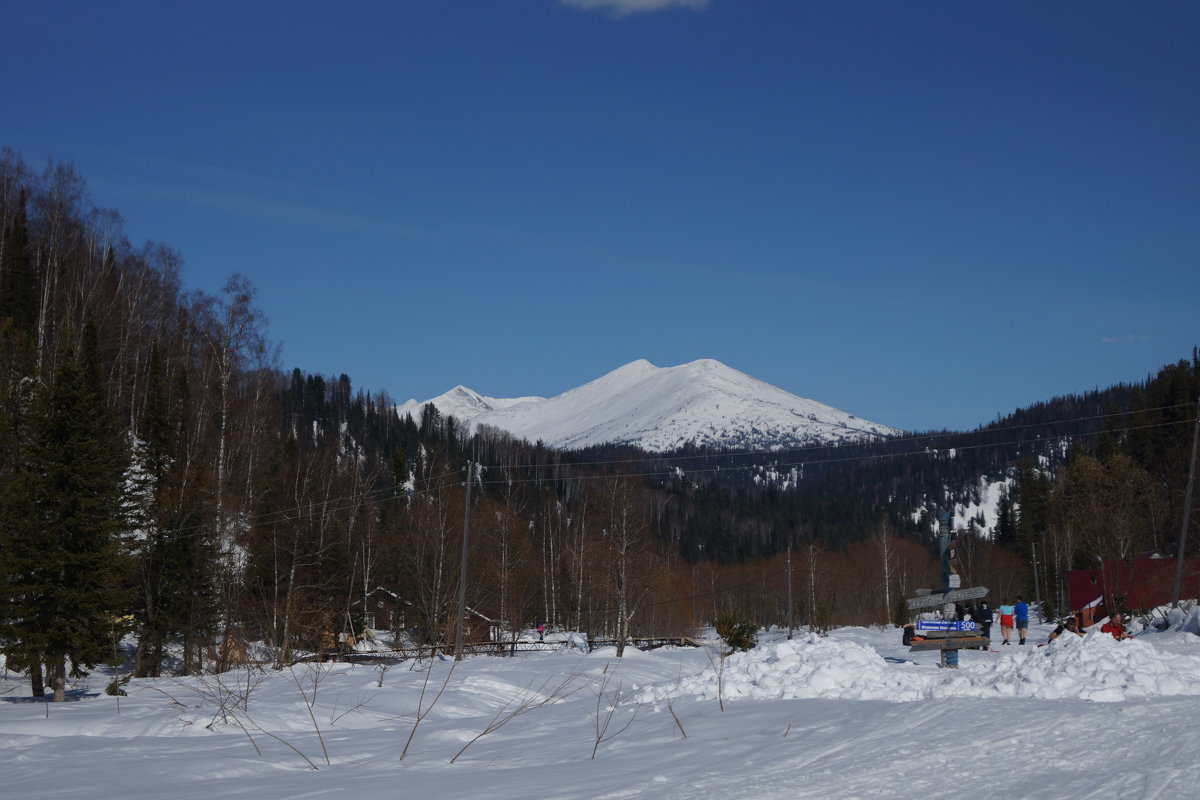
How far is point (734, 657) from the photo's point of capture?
16469 millimetres

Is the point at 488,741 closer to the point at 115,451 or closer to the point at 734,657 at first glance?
the point at 734,657

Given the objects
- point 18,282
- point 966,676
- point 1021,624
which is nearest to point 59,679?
point 966,676

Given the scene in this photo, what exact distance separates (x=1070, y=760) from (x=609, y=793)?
3.75 meters

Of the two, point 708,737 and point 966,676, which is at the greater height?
point 966,676

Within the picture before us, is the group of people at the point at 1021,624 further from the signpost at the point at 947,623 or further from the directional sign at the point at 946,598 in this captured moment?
the directional sign at the point at 946,598

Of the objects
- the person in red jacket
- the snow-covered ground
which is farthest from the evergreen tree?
the person in red jacket

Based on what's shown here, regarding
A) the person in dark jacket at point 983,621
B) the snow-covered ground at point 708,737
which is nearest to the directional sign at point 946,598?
the person in dark jacket at point 983,621

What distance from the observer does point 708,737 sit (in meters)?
10.6

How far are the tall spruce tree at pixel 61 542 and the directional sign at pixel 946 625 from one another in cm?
1935

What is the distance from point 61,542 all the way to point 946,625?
2086 centimetres

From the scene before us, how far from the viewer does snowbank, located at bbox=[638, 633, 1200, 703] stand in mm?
12242

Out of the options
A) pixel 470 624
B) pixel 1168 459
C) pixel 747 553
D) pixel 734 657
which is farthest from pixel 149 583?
pixel 747 553

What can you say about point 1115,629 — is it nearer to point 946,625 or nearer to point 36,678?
point 946,625

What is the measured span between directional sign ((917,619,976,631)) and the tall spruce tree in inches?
762
